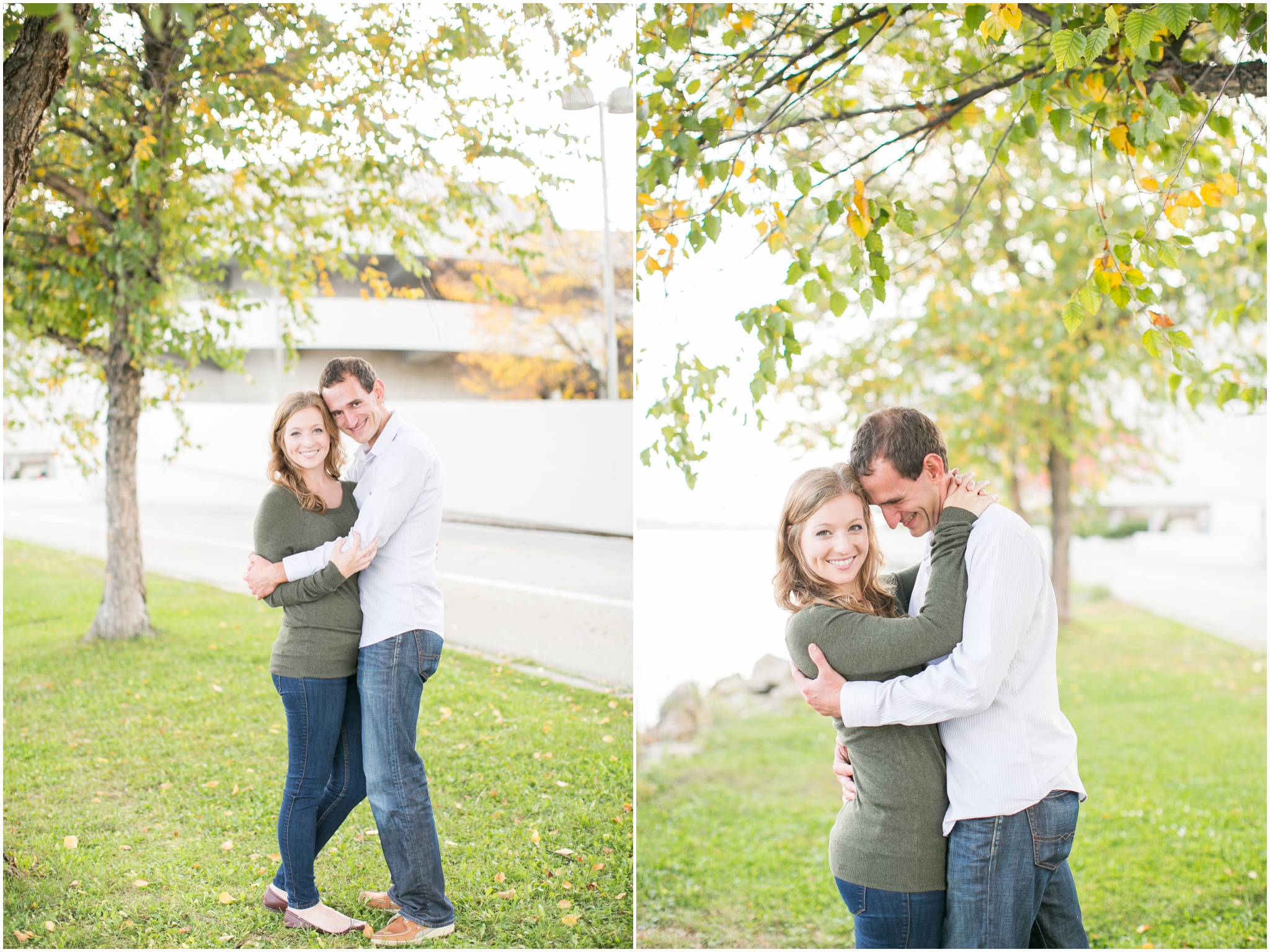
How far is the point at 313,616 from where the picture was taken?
2434mm

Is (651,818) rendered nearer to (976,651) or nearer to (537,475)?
(537,475)

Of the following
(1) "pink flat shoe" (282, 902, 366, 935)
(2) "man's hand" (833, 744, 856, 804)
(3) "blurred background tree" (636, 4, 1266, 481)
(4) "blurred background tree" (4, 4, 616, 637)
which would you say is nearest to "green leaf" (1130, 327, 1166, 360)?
(3) "blurred background tree" (636, 4, 1266, 481)

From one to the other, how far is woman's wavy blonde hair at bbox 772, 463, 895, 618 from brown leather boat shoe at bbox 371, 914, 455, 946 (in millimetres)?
1489

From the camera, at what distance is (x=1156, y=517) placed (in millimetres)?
16266

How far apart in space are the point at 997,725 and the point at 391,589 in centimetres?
148

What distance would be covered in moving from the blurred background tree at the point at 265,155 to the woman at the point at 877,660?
4.89 ft

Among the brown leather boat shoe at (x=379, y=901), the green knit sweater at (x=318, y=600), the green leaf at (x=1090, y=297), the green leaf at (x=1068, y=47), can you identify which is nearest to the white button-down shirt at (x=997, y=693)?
the green leaf at (x=1090, y=297)

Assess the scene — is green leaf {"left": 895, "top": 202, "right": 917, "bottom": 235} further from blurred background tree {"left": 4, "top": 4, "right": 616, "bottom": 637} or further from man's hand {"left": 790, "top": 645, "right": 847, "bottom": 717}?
man's hand {"left": 790, "top": 645, "right": 847, "bottom": 717}

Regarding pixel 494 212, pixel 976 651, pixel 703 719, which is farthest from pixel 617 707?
pixel 703 719

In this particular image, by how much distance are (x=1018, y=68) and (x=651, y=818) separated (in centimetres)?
Result: 386

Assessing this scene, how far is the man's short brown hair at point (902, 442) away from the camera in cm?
187

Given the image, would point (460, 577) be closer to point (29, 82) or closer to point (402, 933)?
point (402, 933)

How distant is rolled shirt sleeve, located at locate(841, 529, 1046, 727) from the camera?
1.72 metres

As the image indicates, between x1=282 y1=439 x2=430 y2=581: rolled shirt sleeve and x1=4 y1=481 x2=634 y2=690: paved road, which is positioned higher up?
x1=282 y1=439 x2=430 y2=581: rolled shirt sleeve
